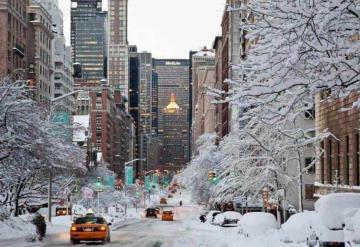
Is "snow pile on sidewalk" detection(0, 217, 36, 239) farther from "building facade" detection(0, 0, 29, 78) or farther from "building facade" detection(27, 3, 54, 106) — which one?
"building facade" detection(27, 3, 54, 106)

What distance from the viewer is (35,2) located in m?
138

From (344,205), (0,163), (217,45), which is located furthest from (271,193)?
(217,45)

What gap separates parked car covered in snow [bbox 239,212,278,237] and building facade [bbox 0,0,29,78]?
7735 centimetres

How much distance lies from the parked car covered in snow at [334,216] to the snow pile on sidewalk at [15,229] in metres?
19.1

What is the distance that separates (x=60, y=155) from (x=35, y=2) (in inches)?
4165

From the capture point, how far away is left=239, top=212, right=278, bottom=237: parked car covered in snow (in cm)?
3212

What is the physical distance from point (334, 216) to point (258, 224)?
15.2m

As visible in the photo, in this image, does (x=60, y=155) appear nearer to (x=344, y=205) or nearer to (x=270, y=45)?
(x=344, y=205)

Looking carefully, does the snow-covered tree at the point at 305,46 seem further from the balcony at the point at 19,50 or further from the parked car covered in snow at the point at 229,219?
the balcony at the point at 19,50

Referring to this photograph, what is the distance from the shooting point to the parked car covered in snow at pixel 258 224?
105 feet

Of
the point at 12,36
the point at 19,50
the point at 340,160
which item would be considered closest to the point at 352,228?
the point at 340,160

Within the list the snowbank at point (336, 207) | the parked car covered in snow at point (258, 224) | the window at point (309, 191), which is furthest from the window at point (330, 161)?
the window at point (309, 191)

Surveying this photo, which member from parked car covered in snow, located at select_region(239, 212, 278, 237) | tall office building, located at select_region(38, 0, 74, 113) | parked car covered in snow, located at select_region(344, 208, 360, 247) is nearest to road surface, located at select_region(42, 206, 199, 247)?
parked car covered in snow, located at select_region(239, 212, 278, 237)

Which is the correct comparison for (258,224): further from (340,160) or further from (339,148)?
(339,148)
